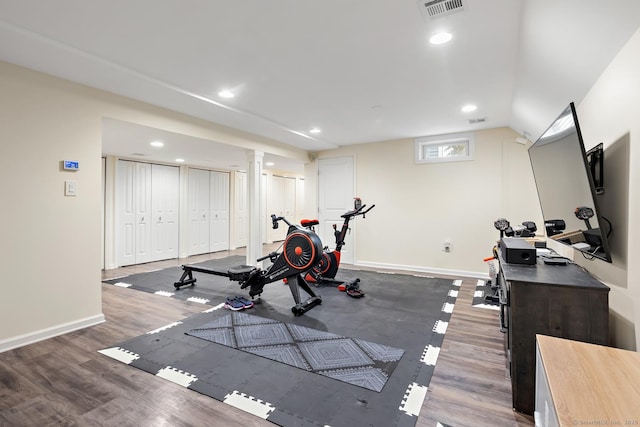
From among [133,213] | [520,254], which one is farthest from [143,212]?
[520,254]

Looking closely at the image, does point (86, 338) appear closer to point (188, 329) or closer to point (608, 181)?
point (188, 329)

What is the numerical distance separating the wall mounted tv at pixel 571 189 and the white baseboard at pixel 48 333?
13.5 ft

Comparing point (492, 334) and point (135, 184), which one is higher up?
point (135, 184)

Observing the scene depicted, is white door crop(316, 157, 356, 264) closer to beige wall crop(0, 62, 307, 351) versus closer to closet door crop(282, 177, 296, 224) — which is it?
closet door crop(282, 177, 296, 224)

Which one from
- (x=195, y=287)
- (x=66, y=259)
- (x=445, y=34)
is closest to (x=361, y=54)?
(x=445, y=34)

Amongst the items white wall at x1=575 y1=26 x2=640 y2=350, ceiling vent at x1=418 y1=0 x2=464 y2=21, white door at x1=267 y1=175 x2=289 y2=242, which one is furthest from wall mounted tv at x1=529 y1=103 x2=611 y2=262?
white door at x1=267 y1=175 x2=289 y2=242

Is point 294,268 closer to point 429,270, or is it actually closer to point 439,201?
point 429,270

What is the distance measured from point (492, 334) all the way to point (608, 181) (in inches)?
63.9

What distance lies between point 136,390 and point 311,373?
114cm

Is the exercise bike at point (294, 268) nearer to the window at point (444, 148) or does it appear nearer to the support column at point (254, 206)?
the support column at point (254, 206)

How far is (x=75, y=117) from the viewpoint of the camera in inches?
114

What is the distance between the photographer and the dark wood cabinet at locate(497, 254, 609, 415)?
5.05 ft

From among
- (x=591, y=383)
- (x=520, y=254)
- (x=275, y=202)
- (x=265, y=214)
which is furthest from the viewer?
(x=275, y=202)

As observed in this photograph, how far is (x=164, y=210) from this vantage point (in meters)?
6.74
